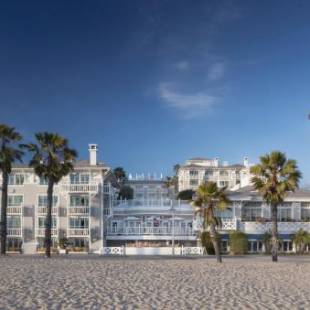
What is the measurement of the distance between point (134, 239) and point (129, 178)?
212ft

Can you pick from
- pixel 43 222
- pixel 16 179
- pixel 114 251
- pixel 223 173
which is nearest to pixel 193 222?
pixel 114 251

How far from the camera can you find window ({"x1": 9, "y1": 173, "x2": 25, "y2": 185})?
61625 millimetres

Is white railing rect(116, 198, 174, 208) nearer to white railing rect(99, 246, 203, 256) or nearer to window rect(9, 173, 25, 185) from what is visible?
white railing rect(99, 246, 203, 256)

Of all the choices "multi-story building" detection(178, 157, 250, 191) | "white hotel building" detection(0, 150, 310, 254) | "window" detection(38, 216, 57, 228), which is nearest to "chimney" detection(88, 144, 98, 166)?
"white hotel building" detection(0, 150, 310, 254)

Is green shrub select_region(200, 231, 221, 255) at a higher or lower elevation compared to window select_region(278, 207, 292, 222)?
lower

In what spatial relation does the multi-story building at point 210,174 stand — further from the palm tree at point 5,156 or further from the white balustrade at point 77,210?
the palm tree at point 5,156

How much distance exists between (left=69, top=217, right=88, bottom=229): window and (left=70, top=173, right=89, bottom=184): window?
3738 mm

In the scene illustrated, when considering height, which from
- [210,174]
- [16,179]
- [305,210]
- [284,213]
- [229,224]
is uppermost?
[210,174]

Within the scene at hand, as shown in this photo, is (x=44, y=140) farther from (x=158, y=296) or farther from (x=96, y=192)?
(x=158, y=296)

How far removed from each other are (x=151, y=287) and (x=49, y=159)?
23.5 metres

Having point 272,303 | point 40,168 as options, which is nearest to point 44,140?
point 40,168

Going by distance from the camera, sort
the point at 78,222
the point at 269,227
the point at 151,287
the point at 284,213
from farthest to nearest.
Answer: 1. the point at 78,222
2. the point at 284,213
3. the point at 269,227
4. the point at 151,287

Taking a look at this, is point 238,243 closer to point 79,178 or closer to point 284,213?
point 284,213

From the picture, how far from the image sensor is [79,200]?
60625mm
